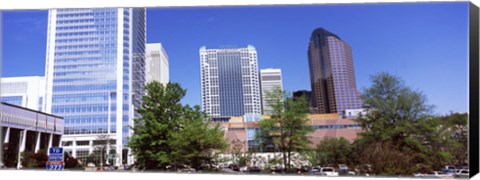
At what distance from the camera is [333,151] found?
1103 cm

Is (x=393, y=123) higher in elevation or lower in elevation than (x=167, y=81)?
lower

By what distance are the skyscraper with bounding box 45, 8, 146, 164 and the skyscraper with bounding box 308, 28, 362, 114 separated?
5.98 meters

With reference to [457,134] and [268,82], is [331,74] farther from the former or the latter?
[457,134]

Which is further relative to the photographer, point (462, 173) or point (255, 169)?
point (255, 169)

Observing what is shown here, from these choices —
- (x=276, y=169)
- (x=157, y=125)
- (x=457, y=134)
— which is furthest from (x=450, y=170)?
(x=157, y=125)

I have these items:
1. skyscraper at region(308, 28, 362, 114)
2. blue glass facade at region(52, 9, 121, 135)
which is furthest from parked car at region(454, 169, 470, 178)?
blue glass facade at region(52, 9, 121, 135)

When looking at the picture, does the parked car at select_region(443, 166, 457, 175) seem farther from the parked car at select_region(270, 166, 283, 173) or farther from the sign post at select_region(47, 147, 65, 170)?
the sign post at select_region(47, 147, 65, 170)

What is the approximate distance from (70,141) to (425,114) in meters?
15.6

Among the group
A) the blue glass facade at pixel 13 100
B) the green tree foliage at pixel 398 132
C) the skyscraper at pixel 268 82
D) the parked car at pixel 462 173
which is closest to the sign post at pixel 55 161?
the blue glass facade at pixel 13 100

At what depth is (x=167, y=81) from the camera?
12.5m

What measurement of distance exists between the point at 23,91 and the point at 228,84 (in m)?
6.25

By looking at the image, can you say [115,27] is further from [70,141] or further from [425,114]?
[425,114]

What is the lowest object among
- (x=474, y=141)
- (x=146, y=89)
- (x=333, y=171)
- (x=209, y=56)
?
(x=333, y=171)

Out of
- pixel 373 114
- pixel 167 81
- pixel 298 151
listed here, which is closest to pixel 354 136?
pixel 373 114
